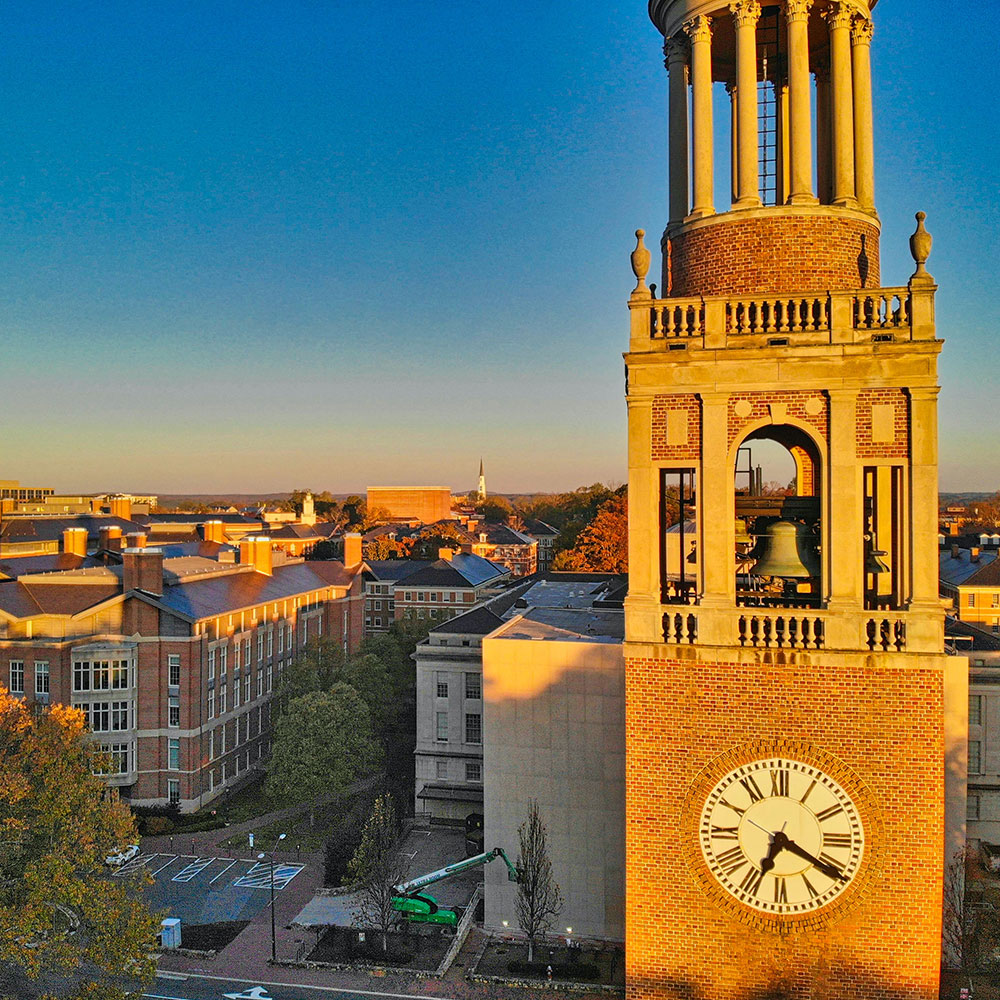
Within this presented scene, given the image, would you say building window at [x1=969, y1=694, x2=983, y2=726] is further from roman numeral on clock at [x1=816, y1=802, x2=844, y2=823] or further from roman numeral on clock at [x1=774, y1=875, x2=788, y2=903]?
roman numeral on clock at [x1=774, y1=875, x2=788, y2=903]

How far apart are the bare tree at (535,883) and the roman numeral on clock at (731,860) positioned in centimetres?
1440

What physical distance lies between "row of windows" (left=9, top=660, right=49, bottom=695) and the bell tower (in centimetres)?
4156

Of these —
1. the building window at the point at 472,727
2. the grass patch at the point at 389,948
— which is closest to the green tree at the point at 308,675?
the building window at the point at 472,727

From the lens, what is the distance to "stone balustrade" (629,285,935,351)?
1455cm

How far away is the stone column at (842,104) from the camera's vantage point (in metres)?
15.5

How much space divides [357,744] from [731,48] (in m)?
40.2

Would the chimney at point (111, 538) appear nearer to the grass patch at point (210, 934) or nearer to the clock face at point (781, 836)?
the grass patch at point (210, 934)

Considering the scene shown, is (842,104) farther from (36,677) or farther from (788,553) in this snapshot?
(36,677)

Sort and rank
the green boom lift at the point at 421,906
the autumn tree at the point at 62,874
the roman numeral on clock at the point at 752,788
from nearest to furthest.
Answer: the roman numeral on clock at the point at 752,788 → the autumn tree at the point at 62,874 → the green boom lift at the point at 421,906

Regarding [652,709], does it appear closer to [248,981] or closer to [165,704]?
[248,981]

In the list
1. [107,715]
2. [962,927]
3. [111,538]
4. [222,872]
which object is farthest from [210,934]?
[111,538]

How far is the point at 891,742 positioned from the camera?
1441 centimetres

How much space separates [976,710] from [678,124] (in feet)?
→ 100.0

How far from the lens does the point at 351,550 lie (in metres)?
77.0
